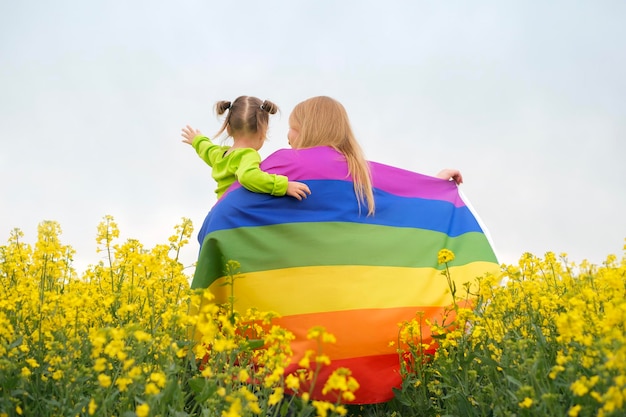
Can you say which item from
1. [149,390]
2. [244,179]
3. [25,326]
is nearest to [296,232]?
→ [244,179]

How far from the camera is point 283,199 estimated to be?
371 cm

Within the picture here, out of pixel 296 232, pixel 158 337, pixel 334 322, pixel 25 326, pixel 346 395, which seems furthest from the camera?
pixel 296 232

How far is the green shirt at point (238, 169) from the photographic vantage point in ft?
12.0

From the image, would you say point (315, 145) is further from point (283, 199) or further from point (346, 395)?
point (346, 395)

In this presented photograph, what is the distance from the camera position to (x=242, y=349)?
99.9 inches

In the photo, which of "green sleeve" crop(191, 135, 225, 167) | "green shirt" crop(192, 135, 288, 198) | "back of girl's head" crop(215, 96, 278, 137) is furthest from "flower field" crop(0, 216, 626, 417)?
"back of girl's head" crop(215, 96, 278, 137)

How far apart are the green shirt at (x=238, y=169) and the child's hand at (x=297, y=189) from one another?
0.10ft

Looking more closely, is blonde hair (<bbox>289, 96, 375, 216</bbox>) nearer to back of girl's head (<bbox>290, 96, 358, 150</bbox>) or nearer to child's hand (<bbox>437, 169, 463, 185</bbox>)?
back of girl's head (<bbox>290, 96, 358, 150</bbox>)

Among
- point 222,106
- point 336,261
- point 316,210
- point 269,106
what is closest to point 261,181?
point 316,210

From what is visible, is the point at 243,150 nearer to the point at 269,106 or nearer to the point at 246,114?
the point at 246,114

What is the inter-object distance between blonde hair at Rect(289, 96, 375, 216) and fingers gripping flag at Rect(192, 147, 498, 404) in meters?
0.07

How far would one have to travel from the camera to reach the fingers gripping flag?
3.40 metres

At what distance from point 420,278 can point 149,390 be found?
7.28 feet

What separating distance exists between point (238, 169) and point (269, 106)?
1.14 meters
